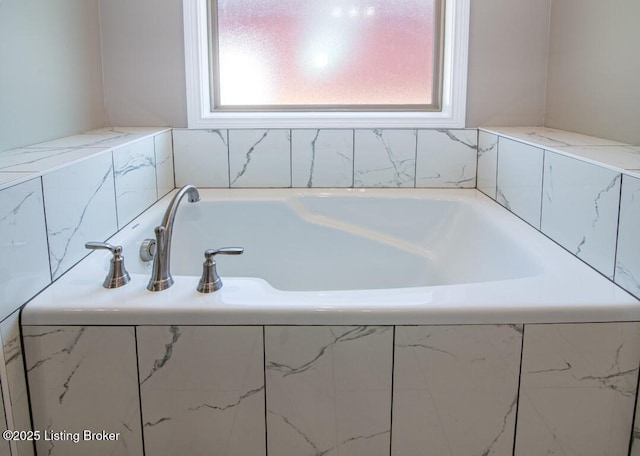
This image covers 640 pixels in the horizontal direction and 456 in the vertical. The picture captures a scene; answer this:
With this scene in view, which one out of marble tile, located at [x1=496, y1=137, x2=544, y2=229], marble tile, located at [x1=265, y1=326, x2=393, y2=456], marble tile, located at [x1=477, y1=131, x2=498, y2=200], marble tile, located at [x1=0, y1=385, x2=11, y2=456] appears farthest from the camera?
marble tile, located at [x1=477, y1=131, x2=498, y2=200]

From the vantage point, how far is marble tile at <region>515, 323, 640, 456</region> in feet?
4.22

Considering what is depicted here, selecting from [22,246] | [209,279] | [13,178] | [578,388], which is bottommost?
[578,388]

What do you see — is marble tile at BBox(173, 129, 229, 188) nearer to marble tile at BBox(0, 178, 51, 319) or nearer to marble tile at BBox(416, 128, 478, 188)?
marble tile at BBox(416, 128, 478, 188)

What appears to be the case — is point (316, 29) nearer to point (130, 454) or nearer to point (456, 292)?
point (456, 292)

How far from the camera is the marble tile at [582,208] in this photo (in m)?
1.42

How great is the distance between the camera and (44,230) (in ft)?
4.50

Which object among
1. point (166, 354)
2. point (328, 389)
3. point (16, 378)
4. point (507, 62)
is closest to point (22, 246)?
point (16, 378)

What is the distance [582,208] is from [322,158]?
1241 millimetres

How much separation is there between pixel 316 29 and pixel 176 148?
0.84 metres

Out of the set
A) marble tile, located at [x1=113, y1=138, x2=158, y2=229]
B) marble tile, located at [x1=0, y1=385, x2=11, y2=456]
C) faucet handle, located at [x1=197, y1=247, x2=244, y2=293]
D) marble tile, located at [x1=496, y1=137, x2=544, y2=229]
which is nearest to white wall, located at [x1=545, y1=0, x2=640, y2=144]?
marble tile, located at [x1=496, y1=137, x2=544, y2=229]

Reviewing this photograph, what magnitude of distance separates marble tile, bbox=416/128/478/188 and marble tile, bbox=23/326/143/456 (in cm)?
163

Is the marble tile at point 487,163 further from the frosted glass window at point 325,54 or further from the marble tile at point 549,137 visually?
the frosted glass window at point 325,54

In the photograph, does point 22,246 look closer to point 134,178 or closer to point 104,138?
point 134,178

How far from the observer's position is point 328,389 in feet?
4.25
